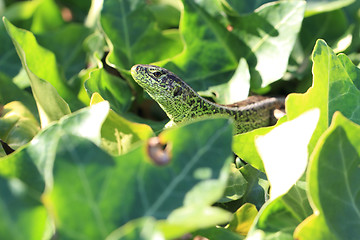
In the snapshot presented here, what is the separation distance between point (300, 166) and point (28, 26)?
1.55 m

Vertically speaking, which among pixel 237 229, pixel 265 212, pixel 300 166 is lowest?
pixel 237 229

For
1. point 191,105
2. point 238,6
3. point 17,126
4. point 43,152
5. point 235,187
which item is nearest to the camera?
point 43,152

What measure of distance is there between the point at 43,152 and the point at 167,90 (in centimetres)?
108

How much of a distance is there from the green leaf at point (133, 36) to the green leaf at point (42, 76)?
0.69 ft

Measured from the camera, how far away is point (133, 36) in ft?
5.45

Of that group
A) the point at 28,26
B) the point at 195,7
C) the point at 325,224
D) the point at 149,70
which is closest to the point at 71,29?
the point at 28,26

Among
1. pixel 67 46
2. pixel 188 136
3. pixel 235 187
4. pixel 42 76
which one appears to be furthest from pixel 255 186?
pixel 67 46

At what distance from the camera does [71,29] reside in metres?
1.90

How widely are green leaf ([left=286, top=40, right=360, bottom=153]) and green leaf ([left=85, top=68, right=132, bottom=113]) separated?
24.9 inches

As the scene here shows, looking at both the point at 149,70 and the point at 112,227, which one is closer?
the point at 112,227

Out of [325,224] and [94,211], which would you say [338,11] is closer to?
[325,224]

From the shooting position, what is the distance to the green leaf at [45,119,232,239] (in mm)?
724

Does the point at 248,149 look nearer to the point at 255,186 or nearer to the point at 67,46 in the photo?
the point at 255,186

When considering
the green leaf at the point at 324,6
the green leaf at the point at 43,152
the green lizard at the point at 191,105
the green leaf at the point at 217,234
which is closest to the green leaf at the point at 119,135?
the green leaf at the point at 43,152
